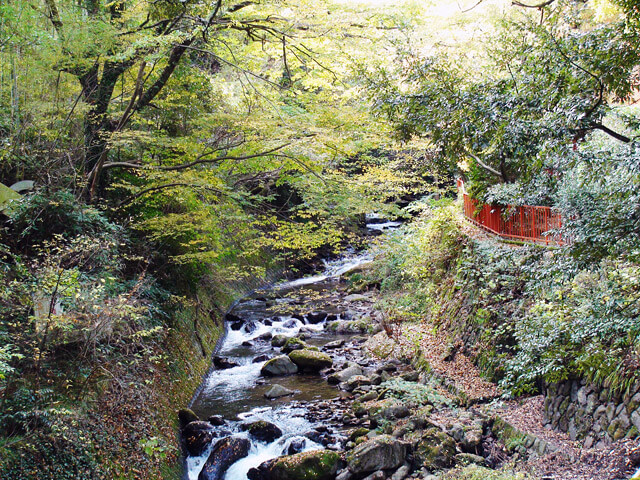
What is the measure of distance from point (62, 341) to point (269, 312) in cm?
1173

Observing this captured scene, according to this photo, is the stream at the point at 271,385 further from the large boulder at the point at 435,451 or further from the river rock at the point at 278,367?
the large boulder at the point at 435,451

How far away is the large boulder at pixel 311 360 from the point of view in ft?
41.0

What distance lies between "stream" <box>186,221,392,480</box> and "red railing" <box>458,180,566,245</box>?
5.08m

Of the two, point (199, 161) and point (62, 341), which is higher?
point (199, 161)

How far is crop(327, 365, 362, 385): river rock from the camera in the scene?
38.2 ft

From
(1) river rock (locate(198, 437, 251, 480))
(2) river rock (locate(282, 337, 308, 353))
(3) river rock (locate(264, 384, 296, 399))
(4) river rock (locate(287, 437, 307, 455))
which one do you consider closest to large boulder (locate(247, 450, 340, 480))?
(1) river rock (locate(198, 437, 251, 480))

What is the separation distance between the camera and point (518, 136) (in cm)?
495

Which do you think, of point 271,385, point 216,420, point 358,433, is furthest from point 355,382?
point 216,420

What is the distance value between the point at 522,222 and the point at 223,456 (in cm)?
828

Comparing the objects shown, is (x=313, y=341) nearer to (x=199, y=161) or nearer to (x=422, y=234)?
(x=422, y=234)

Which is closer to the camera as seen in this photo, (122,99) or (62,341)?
(62,341)

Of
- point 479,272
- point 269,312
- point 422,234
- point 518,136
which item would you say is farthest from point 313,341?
point 518,136

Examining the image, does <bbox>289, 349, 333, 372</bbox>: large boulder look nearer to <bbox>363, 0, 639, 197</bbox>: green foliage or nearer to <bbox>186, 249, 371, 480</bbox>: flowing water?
<bbox>186, 249, 371, 480</bbox>: flowing water

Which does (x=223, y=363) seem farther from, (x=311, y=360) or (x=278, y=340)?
(x=311, y=360)
